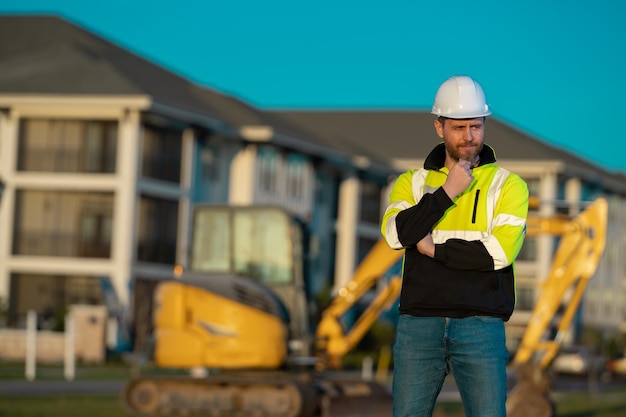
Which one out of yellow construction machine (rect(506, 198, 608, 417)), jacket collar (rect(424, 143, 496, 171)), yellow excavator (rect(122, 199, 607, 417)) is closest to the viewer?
jacket collar (rect(424, 143, 496, 171))

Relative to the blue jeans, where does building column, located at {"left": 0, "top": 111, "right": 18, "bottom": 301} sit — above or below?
above

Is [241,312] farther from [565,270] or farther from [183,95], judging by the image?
[183,95]

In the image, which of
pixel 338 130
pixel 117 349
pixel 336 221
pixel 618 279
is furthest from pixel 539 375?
pixel 618 279

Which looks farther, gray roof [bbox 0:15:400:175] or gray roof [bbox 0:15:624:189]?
gray roof [bbox 0:15:624:189]

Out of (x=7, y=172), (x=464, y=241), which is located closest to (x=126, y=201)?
(x=7, y=172)

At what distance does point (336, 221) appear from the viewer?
79.3m

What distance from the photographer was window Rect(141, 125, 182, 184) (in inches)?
2365

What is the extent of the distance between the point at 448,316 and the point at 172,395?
1657cm

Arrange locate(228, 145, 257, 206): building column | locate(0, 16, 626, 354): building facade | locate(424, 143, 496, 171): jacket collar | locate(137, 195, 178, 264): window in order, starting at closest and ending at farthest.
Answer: locate(424, 143, 496, 171): jacket collar
locate(0, 16, 626, 354): building facade
locate(137, 195, 178, 264): window
locate(228, 145, 257, 206): building column

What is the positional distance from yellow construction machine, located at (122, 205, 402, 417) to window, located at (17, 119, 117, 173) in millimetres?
35192

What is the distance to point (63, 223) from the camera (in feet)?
194

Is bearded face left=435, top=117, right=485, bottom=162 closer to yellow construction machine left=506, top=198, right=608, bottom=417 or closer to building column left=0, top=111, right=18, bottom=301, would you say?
yellow construction machine left=506, top=198, right=608, bottom=417

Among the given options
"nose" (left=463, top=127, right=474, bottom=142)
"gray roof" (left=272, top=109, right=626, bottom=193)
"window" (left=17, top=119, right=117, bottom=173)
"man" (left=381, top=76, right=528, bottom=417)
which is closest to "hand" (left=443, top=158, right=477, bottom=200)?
"man" (left=381, top=76, right=528, bottom=417)

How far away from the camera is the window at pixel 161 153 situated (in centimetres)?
6006
